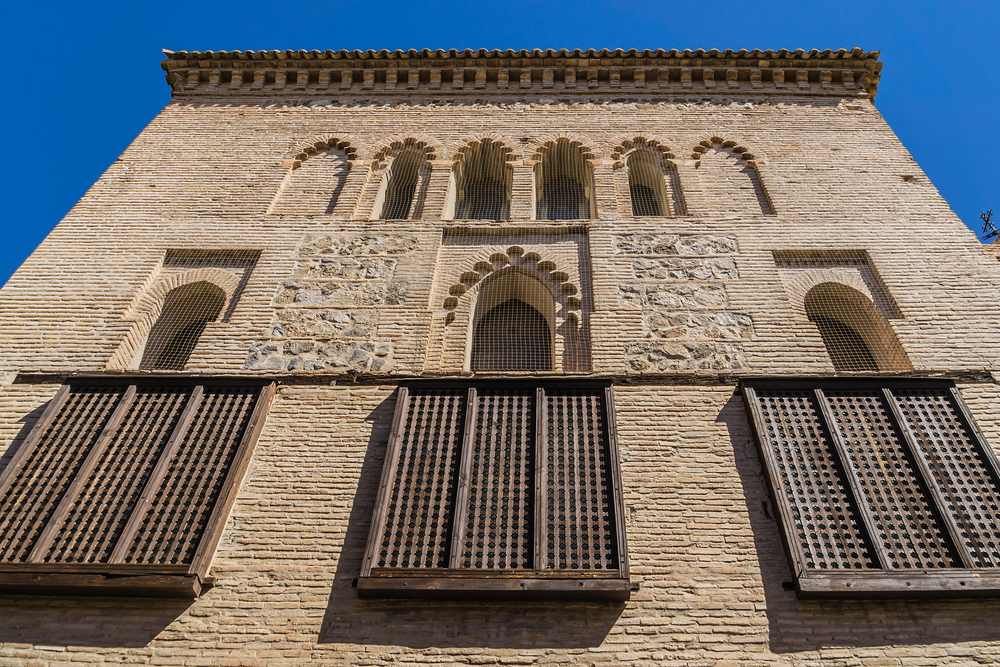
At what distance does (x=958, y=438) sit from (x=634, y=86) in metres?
6.24

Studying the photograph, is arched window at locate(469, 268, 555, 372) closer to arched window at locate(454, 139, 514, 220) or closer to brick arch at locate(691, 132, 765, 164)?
arched window at locate(454, 139, 514, 220)

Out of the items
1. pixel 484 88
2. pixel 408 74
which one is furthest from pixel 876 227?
pixel 408 74

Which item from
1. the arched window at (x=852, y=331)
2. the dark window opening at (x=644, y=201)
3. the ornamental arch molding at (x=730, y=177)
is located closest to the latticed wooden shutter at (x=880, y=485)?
the arched window at (x=852, y=331)

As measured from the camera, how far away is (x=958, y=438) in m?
4.70

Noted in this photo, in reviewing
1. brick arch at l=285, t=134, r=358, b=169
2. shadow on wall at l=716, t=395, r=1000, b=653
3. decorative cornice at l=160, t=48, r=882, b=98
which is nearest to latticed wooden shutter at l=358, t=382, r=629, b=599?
shadow on wall at l=716, t=395, r=1000, b=653

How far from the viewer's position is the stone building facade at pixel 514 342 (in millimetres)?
3893

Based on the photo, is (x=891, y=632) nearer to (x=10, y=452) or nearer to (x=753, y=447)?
(x=753, y=447)

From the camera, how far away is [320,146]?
333 inches

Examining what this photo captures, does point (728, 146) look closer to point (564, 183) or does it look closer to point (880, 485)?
point (564, 183)

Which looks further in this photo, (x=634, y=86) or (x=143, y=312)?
(x=634, y=86)

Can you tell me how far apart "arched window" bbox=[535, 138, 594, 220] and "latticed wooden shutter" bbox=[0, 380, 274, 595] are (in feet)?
13.6

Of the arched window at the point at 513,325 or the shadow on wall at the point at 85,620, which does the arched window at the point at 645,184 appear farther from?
the shadow on wall at the point at 85,620

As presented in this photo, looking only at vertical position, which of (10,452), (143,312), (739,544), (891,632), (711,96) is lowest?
(891,632)

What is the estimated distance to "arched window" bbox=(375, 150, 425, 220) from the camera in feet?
25.5
